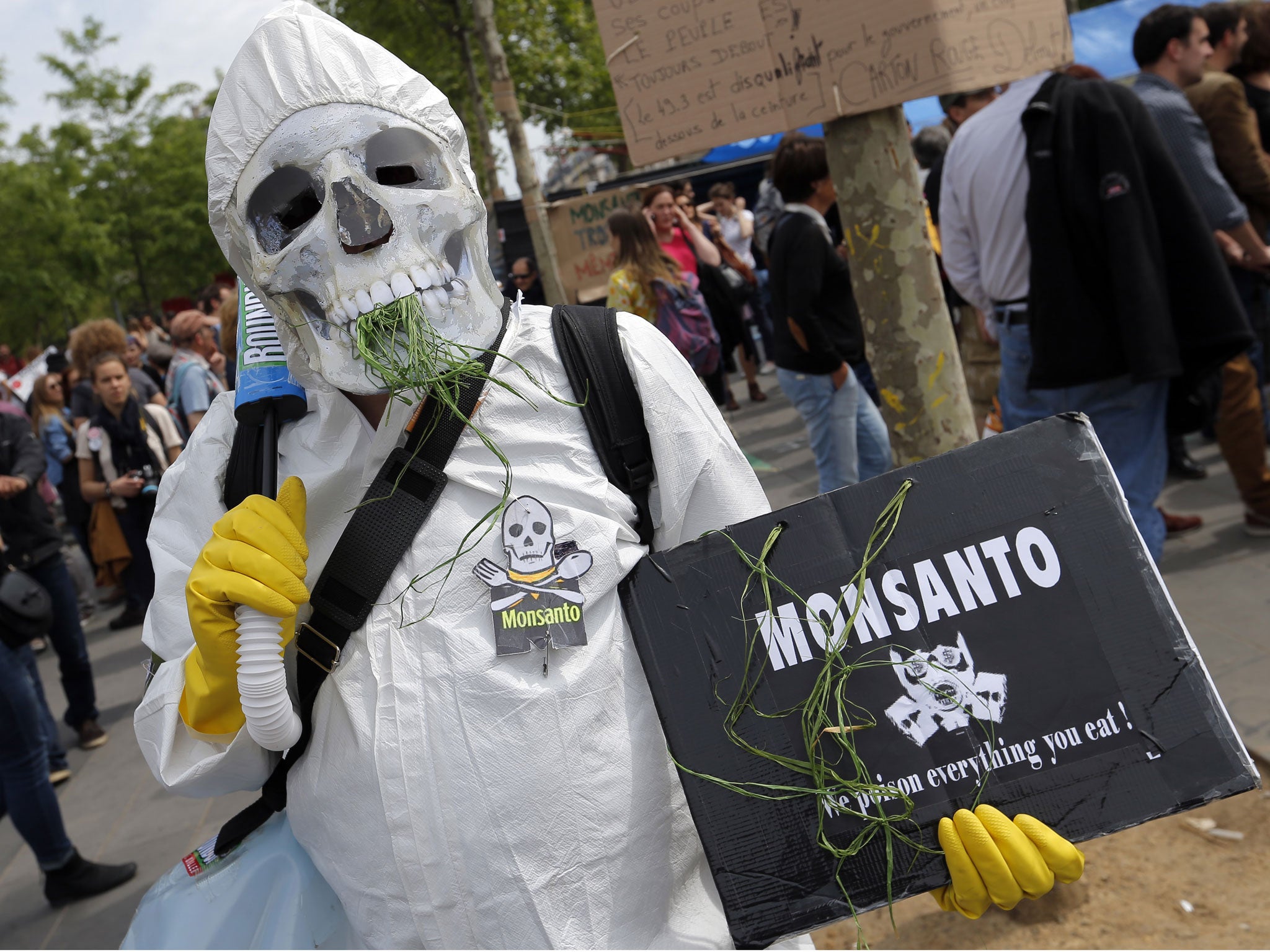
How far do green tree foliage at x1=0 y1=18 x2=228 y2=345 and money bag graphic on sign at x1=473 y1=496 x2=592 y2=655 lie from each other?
22.4 meters

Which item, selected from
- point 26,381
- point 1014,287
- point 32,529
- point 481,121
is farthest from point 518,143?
point 1014,287

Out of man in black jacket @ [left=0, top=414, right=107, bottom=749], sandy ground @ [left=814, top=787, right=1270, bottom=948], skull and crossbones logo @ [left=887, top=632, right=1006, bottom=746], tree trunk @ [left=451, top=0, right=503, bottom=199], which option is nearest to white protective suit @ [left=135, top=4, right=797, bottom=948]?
skull and crossbones logo @ [left=887, top=632, right=1006, bottom=746]

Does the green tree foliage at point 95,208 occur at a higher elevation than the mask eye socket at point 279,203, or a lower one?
higher

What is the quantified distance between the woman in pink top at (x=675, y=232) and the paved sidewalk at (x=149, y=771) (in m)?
3.65

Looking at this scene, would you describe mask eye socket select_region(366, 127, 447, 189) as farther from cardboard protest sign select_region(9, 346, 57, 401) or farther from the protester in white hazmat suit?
cardboard protest sign select_region(9, 346, 57, 401)

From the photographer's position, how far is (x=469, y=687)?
1633 millimetres

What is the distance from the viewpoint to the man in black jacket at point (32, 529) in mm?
5016

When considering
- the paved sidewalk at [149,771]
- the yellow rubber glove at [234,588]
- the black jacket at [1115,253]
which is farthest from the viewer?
the paved sidewalk at [149,771]

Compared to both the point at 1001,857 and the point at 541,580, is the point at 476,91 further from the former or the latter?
the point at 1001,857

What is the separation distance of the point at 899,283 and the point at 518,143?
8.96m

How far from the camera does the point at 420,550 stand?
5.60 feet

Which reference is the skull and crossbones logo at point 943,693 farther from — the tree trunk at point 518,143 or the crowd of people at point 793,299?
the tree trunk at point 518,143

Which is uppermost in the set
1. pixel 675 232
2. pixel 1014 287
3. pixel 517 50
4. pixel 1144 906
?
pixel 517 50

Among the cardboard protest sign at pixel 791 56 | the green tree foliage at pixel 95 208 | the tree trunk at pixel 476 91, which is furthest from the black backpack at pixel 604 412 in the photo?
the green tree foliage at pixel 95 208
